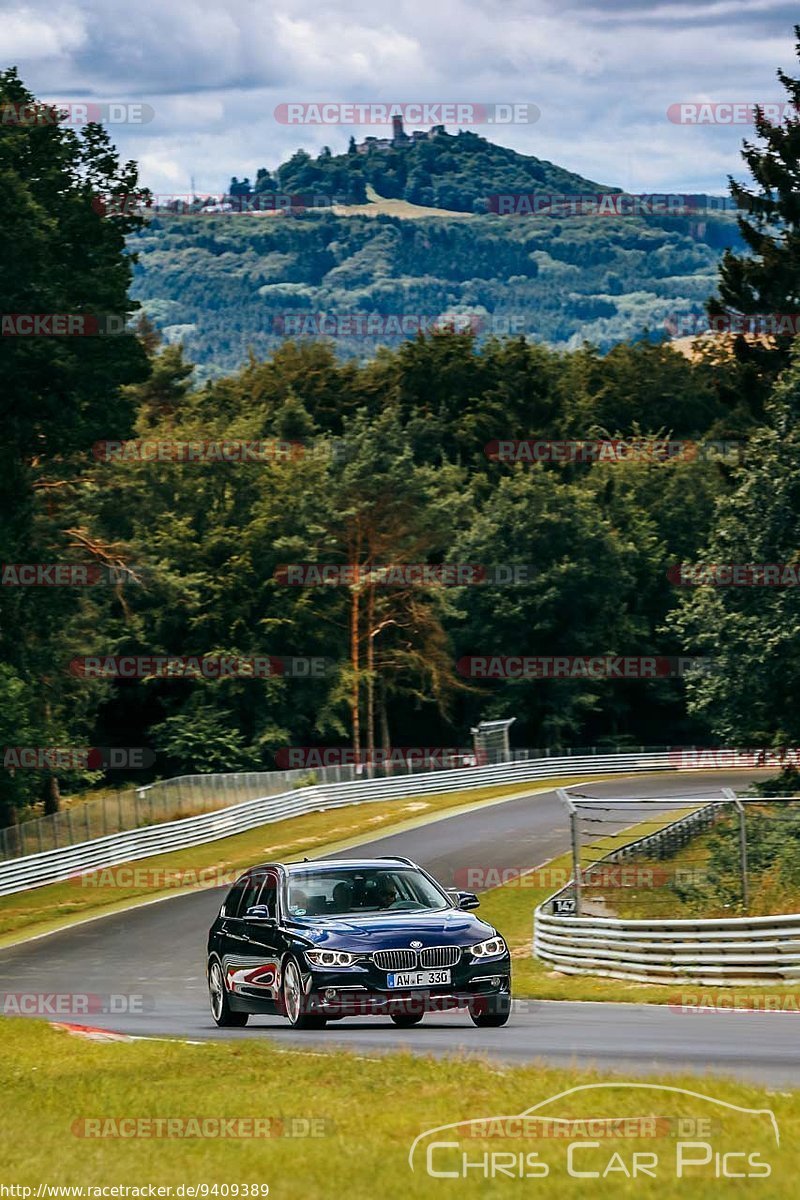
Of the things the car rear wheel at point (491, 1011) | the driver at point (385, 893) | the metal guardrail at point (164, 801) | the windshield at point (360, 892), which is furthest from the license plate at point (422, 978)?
the metal guardrail at point (164, 801)

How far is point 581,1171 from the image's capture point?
7371 millimetres

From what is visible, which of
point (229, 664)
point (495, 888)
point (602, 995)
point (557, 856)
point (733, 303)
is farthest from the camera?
point (229, 664)

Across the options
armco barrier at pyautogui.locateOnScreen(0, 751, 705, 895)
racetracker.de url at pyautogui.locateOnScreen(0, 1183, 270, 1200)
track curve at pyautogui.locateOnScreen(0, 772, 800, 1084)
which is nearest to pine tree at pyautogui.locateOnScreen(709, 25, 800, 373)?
track curve at pyautogui.locateOnScreen(0, 772, 800, 1084)

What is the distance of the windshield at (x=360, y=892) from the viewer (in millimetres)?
16984

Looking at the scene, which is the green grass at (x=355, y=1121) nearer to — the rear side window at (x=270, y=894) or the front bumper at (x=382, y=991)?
the front bumper at (x=382, y=991)

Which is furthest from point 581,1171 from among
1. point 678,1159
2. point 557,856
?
point 557,856

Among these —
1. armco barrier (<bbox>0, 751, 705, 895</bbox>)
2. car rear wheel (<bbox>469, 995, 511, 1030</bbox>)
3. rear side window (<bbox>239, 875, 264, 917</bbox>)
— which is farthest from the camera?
armco barrier (<bbox>0, 751, 705, 895</bbox>)

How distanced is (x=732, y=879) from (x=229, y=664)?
53547 millimetres

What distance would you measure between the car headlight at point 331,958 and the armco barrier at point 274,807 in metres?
30.7

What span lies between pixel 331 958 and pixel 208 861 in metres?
36.1

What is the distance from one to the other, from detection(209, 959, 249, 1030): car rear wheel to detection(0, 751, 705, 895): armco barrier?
28.1 metres

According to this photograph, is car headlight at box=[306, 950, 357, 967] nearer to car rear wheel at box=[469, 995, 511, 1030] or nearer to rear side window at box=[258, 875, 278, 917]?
rear side window at box=[258, 875, 278, 917]

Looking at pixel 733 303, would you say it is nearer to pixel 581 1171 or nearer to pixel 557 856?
pixel 557 856

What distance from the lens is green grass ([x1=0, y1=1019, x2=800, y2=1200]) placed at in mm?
7426
